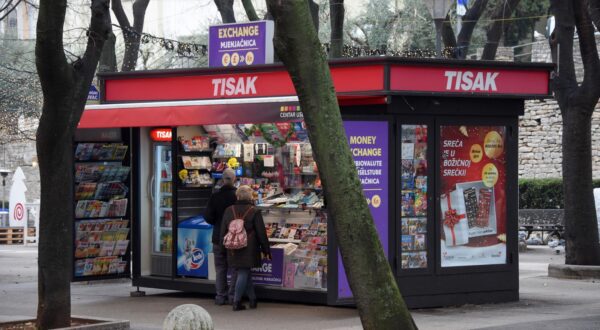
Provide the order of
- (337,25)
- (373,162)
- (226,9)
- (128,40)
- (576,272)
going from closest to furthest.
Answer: (373,162)
(576,272)
(337,25)
(226,9)
(128,40)

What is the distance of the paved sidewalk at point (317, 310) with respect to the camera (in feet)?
40.1

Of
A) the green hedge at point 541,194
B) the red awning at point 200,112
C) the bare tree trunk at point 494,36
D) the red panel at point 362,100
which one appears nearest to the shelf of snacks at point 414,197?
the red panel at point 362,100

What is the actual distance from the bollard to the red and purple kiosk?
467cm

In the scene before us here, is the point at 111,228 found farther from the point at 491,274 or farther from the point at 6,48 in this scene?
the point at 6,48

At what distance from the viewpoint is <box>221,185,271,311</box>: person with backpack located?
13.6m

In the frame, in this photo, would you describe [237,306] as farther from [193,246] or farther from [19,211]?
[19,211]

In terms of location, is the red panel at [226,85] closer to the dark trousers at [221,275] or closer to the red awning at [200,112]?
the red awning at [200,112]

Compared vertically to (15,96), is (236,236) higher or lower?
lower

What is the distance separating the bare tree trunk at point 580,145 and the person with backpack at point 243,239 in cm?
632

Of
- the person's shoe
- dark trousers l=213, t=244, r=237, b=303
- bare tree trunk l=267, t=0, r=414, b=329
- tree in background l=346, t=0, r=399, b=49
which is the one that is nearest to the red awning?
dark trousers l=213, t=244, r=237, b=303

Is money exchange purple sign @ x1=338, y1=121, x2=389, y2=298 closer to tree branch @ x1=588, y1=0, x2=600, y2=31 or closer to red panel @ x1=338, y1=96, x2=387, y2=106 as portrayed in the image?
red panel @ x1=338, y1=96, x2=387, y2=106

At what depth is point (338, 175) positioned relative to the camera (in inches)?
358

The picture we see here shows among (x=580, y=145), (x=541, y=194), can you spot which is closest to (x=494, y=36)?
(x=580, y=145)

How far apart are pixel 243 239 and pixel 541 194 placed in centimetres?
1745
